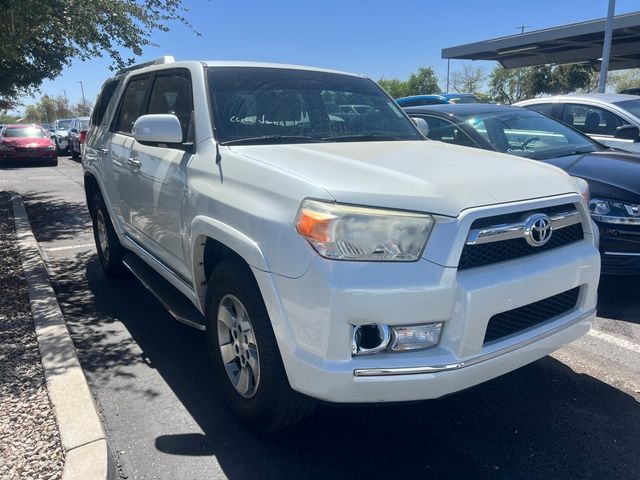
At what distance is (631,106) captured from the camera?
725 cm

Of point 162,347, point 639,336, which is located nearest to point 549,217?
point 639,336

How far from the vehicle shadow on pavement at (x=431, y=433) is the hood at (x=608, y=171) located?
1.72 meters

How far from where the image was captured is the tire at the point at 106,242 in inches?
212

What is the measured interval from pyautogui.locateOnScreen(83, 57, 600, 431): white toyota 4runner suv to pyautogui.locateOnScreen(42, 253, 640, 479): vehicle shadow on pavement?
0.24 meters

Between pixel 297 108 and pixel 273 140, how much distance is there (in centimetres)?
53

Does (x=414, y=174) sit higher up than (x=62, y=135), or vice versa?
(x=414, y=174)

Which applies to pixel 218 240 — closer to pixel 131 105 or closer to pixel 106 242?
pixel 131 105

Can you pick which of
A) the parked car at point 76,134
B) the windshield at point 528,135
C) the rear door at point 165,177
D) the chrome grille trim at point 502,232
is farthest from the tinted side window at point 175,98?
the parked car at point 76,134

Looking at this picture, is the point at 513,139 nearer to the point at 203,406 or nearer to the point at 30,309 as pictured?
the point at 203,406

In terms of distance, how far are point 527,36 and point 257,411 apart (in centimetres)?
2342

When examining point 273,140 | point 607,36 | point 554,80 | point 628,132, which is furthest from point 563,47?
point 273,140

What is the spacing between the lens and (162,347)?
4.11m

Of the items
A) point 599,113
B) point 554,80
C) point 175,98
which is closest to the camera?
point 175,98

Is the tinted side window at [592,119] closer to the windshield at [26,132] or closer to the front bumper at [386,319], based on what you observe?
the front bumper at [386,319]
